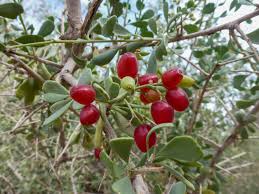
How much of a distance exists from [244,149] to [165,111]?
13.4 feet

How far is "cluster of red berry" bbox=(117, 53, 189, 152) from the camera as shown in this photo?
26.9 inches

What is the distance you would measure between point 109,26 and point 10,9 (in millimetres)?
211

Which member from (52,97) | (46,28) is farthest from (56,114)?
(46,28)

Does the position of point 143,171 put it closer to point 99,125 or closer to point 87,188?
point 99,125

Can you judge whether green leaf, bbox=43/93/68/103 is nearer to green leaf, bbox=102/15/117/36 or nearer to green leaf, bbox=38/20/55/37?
green leaf, bbox=102/15/117/36

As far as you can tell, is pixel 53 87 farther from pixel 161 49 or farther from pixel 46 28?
pixel 46 28

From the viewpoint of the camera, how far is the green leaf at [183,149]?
1.69 feet

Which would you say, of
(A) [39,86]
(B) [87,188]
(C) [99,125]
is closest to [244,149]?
(B) [87,188]

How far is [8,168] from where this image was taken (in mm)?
2816

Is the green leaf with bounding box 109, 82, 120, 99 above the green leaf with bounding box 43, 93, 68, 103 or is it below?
above

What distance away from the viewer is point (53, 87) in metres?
0.70

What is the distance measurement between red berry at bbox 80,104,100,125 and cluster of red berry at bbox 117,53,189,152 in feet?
0.26

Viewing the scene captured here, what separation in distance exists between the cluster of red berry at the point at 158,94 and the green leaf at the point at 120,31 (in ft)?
0.39

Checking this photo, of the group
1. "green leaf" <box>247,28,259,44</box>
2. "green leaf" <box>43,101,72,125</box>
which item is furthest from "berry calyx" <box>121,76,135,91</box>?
"green leaf" <box>247,28,259,44</box>
